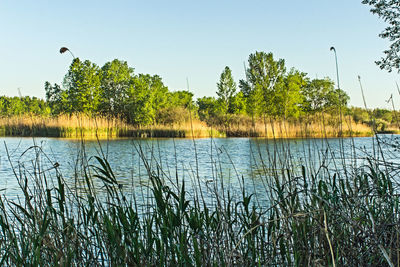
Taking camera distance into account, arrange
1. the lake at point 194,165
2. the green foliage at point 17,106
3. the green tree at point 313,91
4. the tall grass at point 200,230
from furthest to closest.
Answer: the green foliage at point 17,106 → the green tree at point 313,91 → the lake at point 194,165 → the tall grass at point 200,230

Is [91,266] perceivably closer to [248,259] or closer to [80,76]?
[248,259]

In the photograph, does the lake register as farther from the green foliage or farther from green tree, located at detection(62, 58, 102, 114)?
the green foliage

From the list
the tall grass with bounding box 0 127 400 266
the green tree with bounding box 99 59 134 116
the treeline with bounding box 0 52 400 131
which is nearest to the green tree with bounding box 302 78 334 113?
the treeline with bounding box 0 52 400 131

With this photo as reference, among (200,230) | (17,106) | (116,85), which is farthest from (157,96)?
(200,230)

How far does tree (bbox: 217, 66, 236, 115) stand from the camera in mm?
44719

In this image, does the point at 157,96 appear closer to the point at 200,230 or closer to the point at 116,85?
the point at 116,85

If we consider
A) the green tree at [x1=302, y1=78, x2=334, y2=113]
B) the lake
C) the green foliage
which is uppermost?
the green foliage

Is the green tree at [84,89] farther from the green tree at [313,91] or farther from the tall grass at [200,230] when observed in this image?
the tall grass at [200,230]

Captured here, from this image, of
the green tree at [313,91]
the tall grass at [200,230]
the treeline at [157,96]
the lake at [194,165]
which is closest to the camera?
the tall grass at [200,230]

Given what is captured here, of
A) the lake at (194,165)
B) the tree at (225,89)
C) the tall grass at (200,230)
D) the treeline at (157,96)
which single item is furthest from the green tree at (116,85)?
the tall grass at (200,230)

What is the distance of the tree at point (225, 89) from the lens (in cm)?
4472

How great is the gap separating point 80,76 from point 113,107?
486 cm

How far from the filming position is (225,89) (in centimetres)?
4509

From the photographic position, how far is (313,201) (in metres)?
2.83
